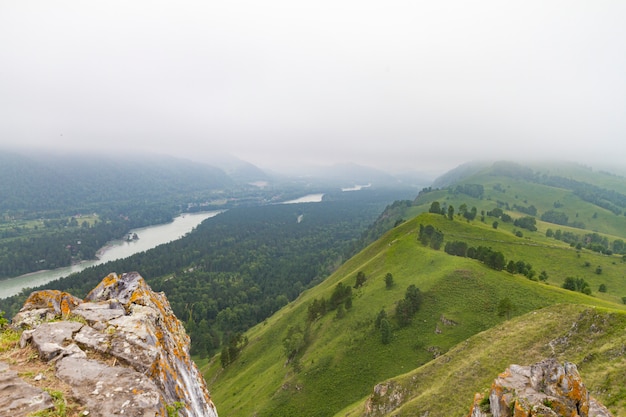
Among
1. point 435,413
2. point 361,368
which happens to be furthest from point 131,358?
point 361,368

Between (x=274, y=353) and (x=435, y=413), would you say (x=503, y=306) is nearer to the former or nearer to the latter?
(x=435, y=413)

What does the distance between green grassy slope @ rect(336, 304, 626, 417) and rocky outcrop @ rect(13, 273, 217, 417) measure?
31.0m

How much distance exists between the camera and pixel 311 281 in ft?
593

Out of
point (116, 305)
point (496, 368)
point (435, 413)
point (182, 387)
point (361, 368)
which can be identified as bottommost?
point (361, 368)

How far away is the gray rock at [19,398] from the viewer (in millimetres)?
8547

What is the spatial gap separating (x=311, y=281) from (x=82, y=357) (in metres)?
174

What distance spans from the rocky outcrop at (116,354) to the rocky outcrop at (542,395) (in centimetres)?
1980

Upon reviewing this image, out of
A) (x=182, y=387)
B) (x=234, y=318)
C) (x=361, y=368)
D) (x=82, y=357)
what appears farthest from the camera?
(x=234, y=318)

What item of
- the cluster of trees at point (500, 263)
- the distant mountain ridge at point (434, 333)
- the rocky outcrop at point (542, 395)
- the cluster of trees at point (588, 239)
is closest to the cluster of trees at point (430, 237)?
the distant mountain ridge at point (434, 333)

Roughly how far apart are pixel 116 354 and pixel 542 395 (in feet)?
83.4

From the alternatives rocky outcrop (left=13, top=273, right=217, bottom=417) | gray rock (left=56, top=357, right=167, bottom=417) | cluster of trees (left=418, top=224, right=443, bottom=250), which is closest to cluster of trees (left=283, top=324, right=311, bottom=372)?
cluster of trees (left=418, top=224, right=443, bottom=250)

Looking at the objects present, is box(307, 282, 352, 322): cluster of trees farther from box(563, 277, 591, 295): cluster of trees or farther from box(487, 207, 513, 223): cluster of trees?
box(487, 207, 513, 223): cluster of trees

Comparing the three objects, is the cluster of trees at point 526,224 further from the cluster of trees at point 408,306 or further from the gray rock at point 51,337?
the gray rock at point 51,337

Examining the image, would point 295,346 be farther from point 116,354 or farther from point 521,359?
point 116,354
